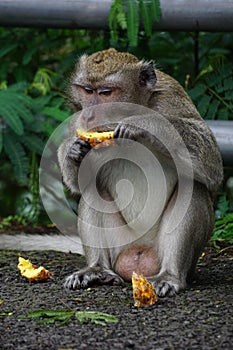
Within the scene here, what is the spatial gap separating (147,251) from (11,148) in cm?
272

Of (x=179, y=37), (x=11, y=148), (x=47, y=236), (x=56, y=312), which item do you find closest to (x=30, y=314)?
(x=56, y=312)

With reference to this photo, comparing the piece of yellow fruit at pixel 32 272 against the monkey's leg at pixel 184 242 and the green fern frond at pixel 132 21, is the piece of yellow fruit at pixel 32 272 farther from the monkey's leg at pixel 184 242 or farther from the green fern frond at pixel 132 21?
the green fern frond at pixel 132 21

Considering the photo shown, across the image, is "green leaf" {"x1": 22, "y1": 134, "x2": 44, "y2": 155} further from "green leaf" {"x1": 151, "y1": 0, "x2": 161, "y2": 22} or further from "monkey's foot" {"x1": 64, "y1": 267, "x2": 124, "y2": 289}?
"monkey's foot" {"x1": 64, "y1": 267, "x2": 124, "y2": 289}

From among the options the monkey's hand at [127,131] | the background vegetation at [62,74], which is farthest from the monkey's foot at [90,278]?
the background vegetation at [62,74]

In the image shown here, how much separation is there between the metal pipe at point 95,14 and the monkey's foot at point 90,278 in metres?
2.74

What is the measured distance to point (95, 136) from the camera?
566 cm

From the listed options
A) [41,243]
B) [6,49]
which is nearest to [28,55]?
[6,49]

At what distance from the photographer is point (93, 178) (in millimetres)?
6191

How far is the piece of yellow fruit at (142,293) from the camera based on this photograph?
16.9 ft

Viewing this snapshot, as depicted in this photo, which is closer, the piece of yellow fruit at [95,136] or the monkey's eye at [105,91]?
the piece of yellow fruit at [95,136]

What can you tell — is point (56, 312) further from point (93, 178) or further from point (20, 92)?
point (20, 92)

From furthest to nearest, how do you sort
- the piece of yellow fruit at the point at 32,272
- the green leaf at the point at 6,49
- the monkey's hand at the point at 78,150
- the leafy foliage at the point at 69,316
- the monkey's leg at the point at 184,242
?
the green leaf at the point at 6,49, the piece of yellow fruit at the point at 32,272, the monkey's hand at the point at 78,150, the monkey's leg at the point at 184,242, the leafy foliage at the point at 69,316

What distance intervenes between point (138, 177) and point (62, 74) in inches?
123

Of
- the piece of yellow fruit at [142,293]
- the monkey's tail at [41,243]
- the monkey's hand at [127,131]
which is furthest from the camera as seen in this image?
Answer: the monkey's tail at [41,243]
